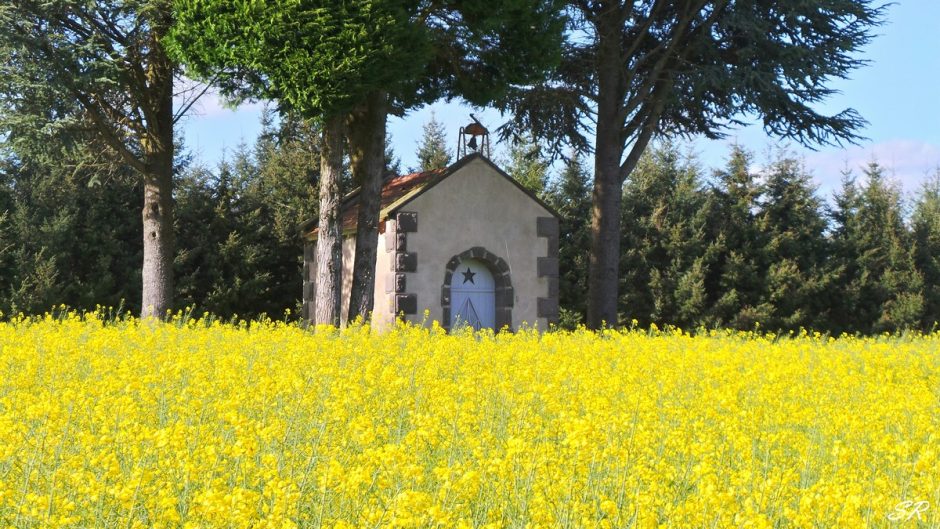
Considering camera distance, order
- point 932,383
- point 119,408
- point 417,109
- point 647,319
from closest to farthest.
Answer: point 119,408, point 932,383, point 417,109, point 647,319

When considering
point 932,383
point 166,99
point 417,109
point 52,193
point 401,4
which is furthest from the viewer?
point 52,193

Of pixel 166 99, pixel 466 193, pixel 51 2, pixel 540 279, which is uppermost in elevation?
pixel 51 2

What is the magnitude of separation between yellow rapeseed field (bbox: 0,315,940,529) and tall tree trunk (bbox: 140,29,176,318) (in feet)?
16.8

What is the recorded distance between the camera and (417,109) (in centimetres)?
1828

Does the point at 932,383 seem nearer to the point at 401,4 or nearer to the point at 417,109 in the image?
the point at 401,4

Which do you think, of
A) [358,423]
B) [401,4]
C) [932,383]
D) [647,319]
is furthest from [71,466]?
[647,319]

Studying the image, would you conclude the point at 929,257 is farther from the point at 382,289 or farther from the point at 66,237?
the point at 66,237

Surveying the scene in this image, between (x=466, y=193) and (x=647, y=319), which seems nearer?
(x=466, y=193)

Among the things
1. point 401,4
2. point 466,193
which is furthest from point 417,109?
point 401,4

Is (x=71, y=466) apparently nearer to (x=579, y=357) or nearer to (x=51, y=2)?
(x=579, y=357)

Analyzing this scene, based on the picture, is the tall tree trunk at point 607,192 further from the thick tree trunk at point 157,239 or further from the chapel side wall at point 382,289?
the thick tree trunk at point 157,239

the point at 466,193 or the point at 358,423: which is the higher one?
the point at 466,193

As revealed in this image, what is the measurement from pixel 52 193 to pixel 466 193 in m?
9.78

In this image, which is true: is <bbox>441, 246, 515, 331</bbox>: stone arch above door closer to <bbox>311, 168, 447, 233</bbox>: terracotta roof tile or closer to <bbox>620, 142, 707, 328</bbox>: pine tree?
<bbox>311, 168, 447, 233</bbox>: terracotta roof tile
